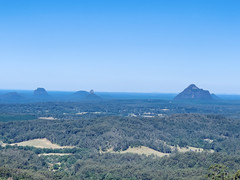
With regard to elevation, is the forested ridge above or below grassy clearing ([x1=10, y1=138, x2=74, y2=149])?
above

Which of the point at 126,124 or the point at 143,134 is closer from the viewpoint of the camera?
the point at 143,134

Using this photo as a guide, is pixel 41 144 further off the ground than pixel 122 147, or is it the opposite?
pixel 122 147

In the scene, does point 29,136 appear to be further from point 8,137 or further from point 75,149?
point 75,149

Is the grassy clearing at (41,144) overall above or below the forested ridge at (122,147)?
below

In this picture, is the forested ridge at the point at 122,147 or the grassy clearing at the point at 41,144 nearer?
the forested ridge at the point at 122,147

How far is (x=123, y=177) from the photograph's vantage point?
3159 inches

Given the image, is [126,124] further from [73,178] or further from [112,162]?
[73,178]

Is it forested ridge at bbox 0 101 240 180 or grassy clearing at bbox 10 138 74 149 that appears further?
grassy clearing at bbox 10 138 74 149

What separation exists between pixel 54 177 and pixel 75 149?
39.8 meters

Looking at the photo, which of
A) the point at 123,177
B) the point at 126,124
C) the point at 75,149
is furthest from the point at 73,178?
the point at 126,124

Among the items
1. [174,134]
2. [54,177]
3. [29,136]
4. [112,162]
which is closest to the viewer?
[54,177]

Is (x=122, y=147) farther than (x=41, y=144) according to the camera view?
No

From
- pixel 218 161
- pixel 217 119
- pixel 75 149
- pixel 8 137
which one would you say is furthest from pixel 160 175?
pixel 217 119

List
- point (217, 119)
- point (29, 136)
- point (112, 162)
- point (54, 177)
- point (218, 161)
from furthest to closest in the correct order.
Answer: point (217, 119)
point (29, 136)
point (112, 162)
point (218, 161)
point (54, 177)
